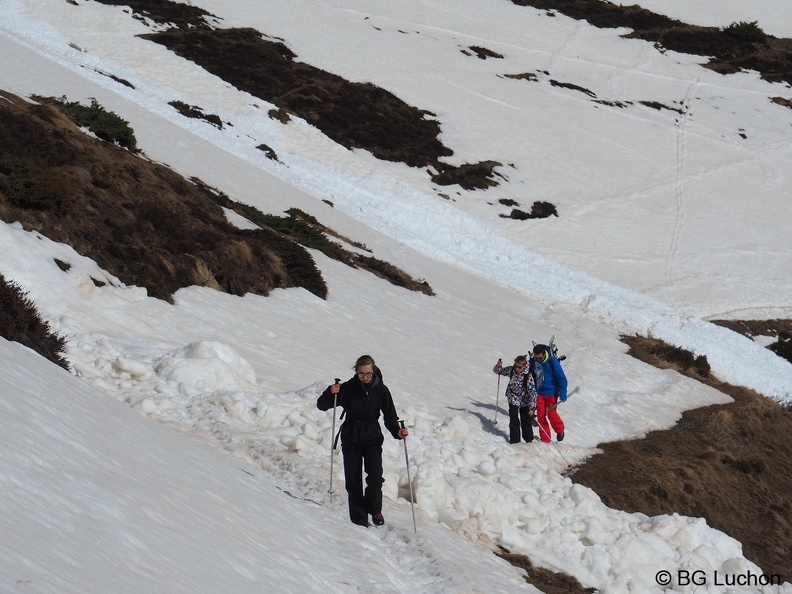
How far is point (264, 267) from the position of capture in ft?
62.2

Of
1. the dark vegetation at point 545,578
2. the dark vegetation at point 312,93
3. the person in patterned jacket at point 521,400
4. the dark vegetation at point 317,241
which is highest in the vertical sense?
the dark vegetation at point 312,93

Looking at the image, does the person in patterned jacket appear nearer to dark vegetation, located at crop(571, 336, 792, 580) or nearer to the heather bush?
dark vegetation, located at crop(571, 336, 792, 580)

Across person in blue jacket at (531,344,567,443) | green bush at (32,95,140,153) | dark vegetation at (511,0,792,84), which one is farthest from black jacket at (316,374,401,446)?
dark vegetation at (511,0,792,84)

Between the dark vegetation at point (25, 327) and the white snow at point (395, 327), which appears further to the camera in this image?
the dark vegetation at point (25, 327)

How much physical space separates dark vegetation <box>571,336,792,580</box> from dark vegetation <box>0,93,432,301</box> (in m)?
7.60

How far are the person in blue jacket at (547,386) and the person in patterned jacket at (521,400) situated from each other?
24cm

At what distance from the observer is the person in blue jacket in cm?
1455

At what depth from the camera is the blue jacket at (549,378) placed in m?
14.6

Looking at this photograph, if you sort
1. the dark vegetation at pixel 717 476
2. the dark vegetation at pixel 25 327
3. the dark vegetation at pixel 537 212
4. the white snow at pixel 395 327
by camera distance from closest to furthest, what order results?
the white snow at pixel 395 327 < the dark vegetation at pixel 25 327 < the dark vegetation at pixel 717 476 < the dark vegetation at pixel 537 212

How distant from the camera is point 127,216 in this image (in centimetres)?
1631

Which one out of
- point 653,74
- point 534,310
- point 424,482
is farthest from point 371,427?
point 653,74

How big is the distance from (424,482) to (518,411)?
4.24 metres

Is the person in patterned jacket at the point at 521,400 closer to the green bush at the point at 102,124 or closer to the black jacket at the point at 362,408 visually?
the black jacket at the point at 362,408

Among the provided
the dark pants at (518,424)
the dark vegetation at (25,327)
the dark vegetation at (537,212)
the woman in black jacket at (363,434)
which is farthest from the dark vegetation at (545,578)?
the dark vegetation at (537,212)
